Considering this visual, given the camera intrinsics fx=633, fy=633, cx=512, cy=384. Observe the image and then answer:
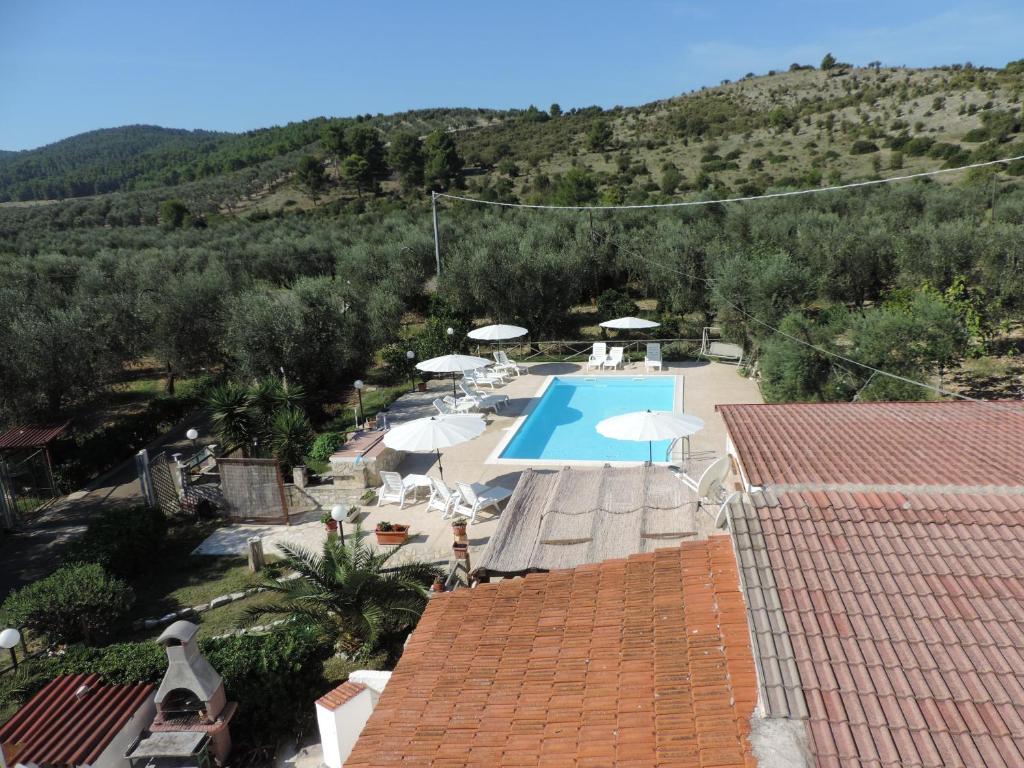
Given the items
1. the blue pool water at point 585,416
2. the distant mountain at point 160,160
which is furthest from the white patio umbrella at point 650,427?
the distant mountain at point 160,160

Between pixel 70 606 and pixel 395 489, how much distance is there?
5.43 m

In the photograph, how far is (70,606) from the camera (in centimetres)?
873

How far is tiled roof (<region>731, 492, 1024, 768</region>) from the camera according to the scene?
3.28 m

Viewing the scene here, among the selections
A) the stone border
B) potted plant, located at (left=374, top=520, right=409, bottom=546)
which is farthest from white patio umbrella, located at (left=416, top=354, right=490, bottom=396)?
the stone border

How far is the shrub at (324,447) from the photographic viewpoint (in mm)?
14172

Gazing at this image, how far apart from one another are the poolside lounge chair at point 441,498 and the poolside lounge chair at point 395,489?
0.45 meters

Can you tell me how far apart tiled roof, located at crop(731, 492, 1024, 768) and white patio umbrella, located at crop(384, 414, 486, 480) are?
265 inches

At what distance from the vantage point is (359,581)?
8.09 m

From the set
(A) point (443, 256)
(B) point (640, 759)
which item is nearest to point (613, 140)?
(A) point (443, 256)

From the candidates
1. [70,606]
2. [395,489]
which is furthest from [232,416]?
[70,606]

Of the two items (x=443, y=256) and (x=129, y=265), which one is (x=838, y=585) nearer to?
(x=443, y=256)

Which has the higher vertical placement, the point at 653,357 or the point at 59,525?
the point at 653,357

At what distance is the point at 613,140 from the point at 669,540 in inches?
2631

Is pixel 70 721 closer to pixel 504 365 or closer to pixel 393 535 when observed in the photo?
pixel 393 535
